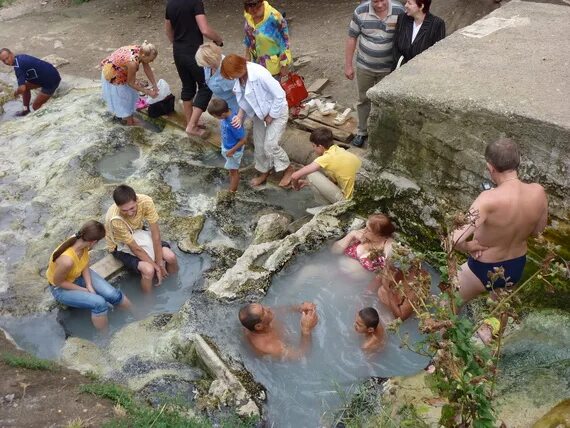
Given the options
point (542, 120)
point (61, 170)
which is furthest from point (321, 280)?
point (61, 170)

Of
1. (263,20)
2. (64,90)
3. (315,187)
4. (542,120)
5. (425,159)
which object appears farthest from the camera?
(64,90)

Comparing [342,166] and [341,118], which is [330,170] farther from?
[341,118]

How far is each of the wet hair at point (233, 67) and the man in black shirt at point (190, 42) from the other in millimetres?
1469

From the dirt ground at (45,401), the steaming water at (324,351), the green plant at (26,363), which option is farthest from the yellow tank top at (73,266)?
the steaming water at (324,351)

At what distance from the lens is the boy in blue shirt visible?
625cm

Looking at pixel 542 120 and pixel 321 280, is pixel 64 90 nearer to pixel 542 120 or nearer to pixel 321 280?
pixel 321 280

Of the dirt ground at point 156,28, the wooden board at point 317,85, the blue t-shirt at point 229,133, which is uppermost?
the blue t-shirt at point 229,133

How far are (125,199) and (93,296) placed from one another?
920mm

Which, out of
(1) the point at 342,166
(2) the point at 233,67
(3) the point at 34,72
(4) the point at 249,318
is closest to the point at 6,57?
(3) the point at 34,72

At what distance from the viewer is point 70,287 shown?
517 centimetres

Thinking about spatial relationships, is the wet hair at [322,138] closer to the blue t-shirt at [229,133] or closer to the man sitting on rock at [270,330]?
the blue t-shirt at [229,133]

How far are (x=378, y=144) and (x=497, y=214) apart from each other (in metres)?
1.76

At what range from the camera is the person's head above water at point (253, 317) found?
4.58 m

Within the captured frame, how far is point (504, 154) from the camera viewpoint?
146 inches
